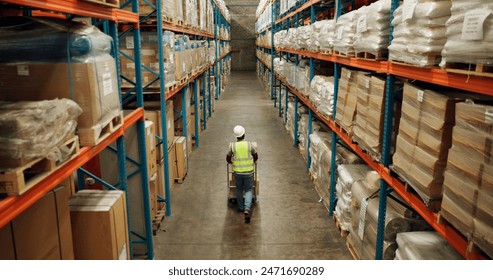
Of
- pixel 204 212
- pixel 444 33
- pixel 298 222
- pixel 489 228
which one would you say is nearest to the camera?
pixel 489 228

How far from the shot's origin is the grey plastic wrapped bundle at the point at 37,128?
87.3 inches

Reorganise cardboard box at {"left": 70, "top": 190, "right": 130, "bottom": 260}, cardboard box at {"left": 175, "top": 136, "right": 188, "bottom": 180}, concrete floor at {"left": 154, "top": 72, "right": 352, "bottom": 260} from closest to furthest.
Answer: cardboard box at {"left": 70, "top": 190, "right": 130, "bottom": 260}, concrete floor at {"left": 154, "top": 72, "right": 352, "bottom": 260}, cardboard box at {"left": 175, "top": 136, "right": 188, "bottom": 180}

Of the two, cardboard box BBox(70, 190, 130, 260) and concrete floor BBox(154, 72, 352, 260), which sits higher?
cardboard box BBox(70, 190, 130, 260)

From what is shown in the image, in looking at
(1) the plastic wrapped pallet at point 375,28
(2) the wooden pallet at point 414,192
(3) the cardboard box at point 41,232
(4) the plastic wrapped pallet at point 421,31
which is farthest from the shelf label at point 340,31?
(3) the cardboard box at point 41,232

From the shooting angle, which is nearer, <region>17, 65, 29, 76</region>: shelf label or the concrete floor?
<region>17, 65, 29, 76</region>: shelf label

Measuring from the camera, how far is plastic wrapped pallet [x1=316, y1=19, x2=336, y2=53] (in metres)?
6.23

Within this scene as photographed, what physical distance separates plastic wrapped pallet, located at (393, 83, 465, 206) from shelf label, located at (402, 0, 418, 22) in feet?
1.99

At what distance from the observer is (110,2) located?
11.6ft

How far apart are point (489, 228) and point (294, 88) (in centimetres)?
815

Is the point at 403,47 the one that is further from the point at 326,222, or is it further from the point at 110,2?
the point at 326,222


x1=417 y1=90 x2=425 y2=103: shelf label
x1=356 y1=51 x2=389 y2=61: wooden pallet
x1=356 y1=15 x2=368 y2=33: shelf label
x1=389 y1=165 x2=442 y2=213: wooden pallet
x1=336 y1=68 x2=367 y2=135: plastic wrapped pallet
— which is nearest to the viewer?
x1=389 y1=165 x2=442 y2=213: wooden pallet

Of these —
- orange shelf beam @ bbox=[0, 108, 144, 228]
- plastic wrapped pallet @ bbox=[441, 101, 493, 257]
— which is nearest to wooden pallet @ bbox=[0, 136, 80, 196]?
orange shelf beam @ bbox=[0, 108, 144, 228]

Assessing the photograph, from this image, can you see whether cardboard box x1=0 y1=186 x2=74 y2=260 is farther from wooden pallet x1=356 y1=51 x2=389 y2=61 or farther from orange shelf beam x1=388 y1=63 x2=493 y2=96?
wooden pallet x1=356 y1=51 x2=389 y2=61
